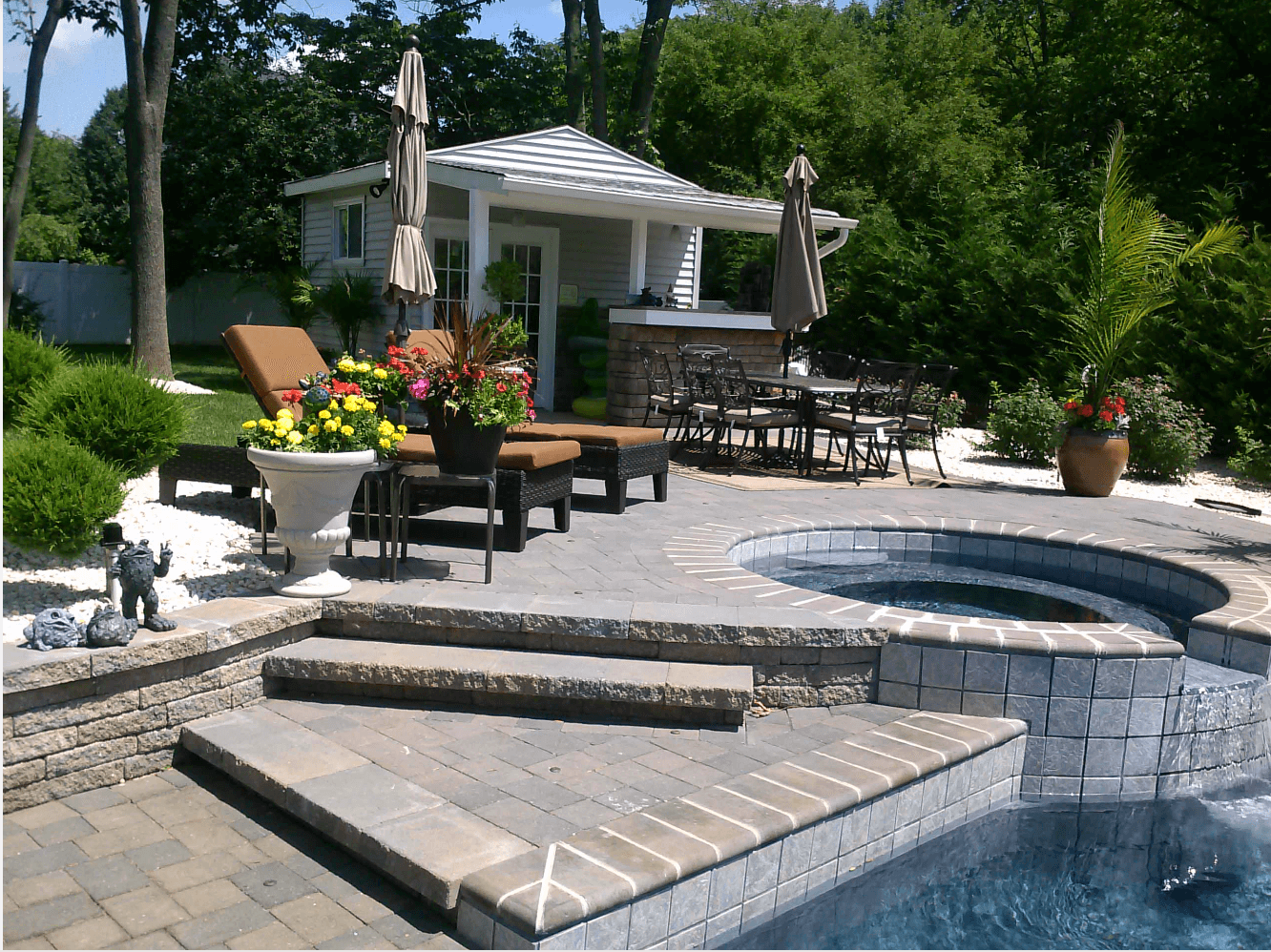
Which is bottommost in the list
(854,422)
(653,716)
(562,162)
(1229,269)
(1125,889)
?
(1125,889)

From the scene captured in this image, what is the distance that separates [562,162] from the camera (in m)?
14.5

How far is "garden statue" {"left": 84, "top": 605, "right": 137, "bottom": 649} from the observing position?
3.51 m

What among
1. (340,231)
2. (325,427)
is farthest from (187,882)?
(340,231)

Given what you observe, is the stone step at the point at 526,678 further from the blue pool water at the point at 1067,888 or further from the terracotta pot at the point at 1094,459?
the terracotta pot at the point at 1094,459

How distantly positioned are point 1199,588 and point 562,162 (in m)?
11.0

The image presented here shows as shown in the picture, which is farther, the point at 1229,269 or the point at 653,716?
the point at 1229,269

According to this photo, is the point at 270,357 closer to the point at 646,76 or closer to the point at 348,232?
the point at 348,232

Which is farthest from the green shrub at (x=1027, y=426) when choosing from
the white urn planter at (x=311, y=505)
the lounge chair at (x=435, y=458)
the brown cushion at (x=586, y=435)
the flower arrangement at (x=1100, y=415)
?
the white urn planter at (x=311, y=505)

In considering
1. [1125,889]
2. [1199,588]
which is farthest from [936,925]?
[1199,588]

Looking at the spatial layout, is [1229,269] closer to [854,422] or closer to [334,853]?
[854,422]

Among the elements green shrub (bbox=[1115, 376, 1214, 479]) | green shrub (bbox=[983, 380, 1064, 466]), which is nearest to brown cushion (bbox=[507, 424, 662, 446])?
green shrub (bbox=[983, 380, 1064, 466])

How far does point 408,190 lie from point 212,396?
19.4 ft

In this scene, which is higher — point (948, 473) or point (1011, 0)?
point (1011, 0)

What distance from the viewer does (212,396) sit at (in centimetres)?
1219
